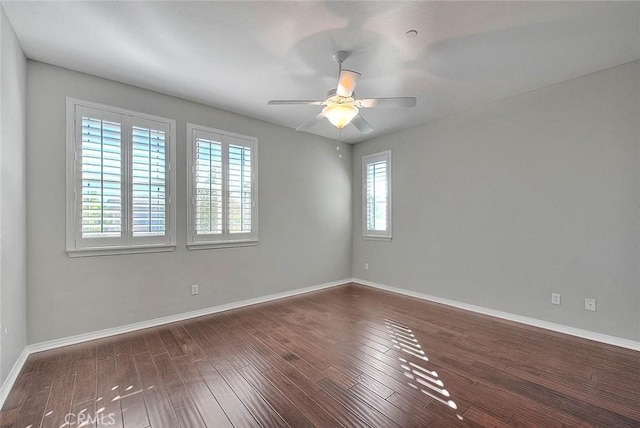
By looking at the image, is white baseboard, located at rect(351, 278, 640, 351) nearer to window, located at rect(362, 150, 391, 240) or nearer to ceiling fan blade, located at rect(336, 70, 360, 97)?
window, located at rect(362, 150, 391, 240)

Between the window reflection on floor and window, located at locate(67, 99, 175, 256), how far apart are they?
2.77 m

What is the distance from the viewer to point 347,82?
2215 mm

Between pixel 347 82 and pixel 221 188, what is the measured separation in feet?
7.50

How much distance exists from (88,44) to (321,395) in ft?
11.0

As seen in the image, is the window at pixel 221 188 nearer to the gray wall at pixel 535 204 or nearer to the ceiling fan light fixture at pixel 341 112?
the ceiling fan light fixture at pixel 341 112

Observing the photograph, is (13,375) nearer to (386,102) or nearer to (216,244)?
(216,244)

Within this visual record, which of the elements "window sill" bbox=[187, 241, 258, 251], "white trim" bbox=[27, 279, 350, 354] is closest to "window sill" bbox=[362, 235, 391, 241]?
"white trim" bbox=[27, 279, 350, 354]

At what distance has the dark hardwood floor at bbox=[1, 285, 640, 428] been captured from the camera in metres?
1.76

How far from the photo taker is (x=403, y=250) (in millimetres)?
4629

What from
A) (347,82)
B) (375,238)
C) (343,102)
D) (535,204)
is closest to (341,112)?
(343,102)

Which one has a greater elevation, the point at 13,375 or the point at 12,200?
the point at 12,200

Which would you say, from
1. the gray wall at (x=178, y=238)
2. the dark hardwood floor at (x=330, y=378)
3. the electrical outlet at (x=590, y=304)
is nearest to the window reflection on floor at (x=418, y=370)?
the dark hardwood floor at (x=330, y=378)

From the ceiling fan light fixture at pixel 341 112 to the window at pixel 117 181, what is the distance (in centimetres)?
204

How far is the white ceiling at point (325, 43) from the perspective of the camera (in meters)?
2.00
